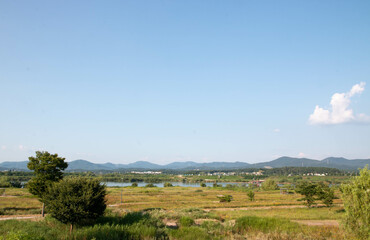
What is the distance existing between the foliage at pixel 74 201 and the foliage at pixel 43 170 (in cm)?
845

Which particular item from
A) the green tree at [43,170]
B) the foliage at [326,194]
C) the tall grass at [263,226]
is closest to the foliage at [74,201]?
the green tree at [43,170]

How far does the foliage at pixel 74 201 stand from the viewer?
16766 mm

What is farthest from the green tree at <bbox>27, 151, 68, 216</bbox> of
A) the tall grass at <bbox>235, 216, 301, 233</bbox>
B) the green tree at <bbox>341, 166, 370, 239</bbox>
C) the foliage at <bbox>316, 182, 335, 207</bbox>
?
the foliage at <bbox>316, 182, 335, 207</bbox>

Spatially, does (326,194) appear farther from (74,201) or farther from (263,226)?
(74,201)

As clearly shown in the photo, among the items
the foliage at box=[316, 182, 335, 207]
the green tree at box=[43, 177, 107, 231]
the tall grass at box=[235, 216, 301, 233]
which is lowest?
the foliage at box=[316, 182, 335, 207]

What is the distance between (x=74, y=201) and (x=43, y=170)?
11407mm

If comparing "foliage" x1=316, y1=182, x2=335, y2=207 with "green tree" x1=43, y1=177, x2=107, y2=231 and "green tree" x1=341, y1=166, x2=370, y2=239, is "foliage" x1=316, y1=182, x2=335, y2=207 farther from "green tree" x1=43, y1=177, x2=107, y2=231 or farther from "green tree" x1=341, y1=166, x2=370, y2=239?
"green tree" x1=43, y1=177, x2=107, y2=231

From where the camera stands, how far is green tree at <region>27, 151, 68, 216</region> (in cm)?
2522

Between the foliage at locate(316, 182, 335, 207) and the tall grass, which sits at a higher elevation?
the tall grass

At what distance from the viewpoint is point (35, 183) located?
25156 mm

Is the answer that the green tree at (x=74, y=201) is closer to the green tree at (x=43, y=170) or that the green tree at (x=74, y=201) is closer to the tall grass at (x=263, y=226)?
the green tree at (x=43, y=170)

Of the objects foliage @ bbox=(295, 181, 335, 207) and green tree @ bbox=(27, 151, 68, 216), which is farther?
foliage @ bbox=(295, 181, 335, 207)

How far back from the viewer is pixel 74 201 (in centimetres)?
1683

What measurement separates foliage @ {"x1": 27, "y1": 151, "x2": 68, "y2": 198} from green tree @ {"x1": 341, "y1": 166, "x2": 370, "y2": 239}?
24.1 meters
